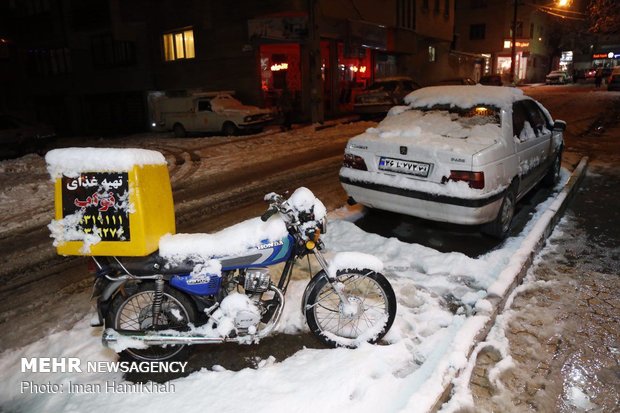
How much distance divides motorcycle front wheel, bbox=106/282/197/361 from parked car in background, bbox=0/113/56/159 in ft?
43.3

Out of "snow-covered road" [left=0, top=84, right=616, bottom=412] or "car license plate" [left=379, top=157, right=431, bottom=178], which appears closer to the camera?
"snow-covered road" [left=0, top=84, right=616, bottom=412]

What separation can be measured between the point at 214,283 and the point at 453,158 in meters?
3.08

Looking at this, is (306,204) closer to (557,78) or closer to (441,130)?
(441,130)

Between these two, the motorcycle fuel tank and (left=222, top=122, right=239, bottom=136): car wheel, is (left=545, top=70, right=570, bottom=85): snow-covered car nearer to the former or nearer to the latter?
(left=222, top=122, right=239, bottom=136): car wheel

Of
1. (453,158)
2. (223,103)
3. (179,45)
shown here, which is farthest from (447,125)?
(179,45)

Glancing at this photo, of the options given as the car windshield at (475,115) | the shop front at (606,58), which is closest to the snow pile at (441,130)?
the car windshield at (475,115)

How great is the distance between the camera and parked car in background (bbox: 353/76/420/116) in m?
18.8

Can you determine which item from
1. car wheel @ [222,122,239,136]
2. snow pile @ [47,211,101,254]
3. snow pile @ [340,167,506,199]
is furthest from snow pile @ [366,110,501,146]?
car wheel @ [222,122,239,136]

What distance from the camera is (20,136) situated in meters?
13.8

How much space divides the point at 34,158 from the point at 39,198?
588cm

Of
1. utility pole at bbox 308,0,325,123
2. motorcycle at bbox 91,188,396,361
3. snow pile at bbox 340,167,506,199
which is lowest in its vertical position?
motorcycle at bbox 91,188,396,361

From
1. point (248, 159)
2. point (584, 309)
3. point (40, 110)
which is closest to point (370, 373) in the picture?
point (584, 309)

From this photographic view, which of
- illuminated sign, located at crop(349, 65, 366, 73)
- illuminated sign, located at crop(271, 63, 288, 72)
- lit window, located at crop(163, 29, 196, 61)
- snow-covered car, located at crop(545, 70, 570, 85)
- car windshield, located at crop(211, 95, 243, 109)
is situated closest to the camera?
car windshield, located at crop(211, 95, 243, 109)

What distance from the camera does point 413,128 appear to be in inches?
219
